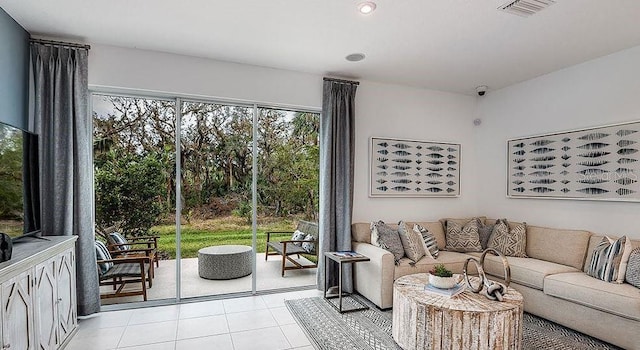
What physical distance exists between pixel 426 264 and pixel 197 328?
2.43 meters

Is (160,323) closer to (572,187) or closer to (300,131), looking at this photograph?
(300,131)

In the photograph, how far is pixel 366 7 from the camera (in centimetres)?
259

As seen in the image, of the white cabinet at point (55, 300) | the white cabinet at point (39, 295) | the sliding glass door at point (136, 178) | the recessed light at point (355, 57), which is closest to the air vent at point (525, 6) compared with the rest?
the recessed light at point (355, 57)

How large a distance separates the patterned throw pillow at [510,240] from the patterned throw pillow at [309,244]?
2235 millimetres

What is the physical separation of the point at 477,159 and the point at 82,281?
5.21 m

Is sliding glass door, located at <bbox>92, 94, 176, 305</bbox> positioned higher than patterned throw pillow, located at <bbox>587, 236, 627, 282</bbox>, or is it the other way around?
sliding glass door, located at <bbox>92, 94, 176, 305</bbox>

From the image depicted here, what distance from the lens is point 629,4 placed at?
2508 millimetres

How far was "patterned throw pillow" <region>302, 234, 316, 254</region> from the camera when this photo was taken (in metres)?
4.37

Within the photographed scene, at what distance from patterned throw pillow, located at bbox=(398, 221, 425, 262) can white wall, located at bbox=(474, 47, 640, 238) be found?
1.60 m

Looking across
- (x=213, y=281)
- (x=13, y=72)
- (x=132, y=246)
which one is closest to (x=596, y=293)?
(x=213, y=281)

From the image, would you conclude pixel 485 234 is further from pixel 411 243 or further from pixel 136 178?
pixel 136 178

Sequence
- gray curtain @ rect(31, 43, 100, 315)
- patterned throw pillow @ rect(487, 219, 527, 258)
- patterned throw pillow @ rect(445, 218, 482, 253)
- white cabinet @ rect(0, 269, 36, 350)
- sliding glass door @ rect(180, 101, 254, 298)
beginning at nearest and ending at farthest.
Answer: white cabinet @ rect(0, 269, 36, 350) → gray curtain @ rect(31, 43, 100, 315) → sliding glass door @ rect(180, 101, 254, 298) → patterned throw pillow @ rect(487, 219, 527, 258) → patterned throw pillow @ rect(445, 218, 482, 253)

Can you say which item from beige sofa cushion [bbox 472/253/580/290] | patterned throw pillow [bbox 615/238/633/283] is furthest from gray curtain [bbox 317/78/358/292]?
patterned throw pillow [bbox 615/238/633/283]

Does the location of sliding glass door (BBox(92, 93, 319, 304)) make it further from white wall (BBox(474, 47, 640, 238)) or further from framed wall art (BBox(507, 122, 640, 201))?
framed wall art (BBox(507, 122, 640, 201))
